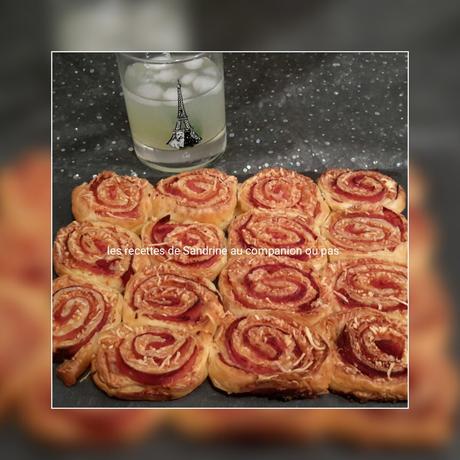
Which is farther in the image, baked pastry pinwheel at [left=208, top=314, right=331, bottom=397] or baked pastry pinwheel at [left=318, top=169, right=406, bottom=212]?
baked pastry pinwheel at [left=318, top=169, right=406, bottom=212]

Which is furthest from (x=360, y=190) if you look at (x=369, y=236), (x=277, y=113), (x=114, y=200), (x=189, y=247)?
(x=114, y=200)

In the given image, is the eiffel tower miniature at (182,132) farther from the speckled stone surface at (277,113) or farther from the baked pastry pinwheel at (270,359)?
the baked pastry pinwheel at (270,359)

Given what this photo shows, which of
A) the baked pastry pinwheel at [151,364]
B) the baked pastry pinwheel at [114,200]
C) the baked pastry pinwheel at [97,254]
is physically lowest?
the baked pastry pinwheel at [151,364]

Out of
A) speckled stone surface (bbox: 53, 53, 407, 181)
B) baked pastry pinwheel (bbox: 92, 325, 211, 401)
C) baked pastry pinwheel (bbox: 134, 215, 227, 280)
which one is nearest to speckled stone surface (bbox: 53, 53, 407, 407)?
speckled stone surface (bbox: 53, 53, 407, 181)

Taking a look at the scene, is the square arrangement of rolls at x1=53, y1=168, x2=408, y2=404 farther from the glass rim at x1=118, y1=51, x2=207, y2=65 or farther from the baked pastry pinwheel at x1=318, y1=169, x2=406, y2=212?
the glass rim at x1=118, y1=51, x2=207, y2=65

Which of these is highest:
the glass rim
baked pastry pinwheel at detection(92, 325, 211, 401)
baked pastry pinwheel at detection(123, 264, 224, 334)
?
the glass rim

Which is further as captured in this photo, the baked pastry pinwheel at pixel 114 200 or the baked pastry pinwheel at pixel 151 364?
the baked pastry pinwheel at pixel 114 200

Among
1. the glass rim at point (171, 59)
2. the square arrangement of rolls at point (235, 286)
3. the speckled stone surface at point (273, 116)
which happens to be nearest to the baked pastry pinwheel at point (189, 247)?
the square arrangement of rolls at point (235, 286)

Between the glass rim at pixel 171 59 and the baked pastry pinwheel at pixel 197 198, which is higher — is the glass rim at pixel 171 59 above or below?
above
